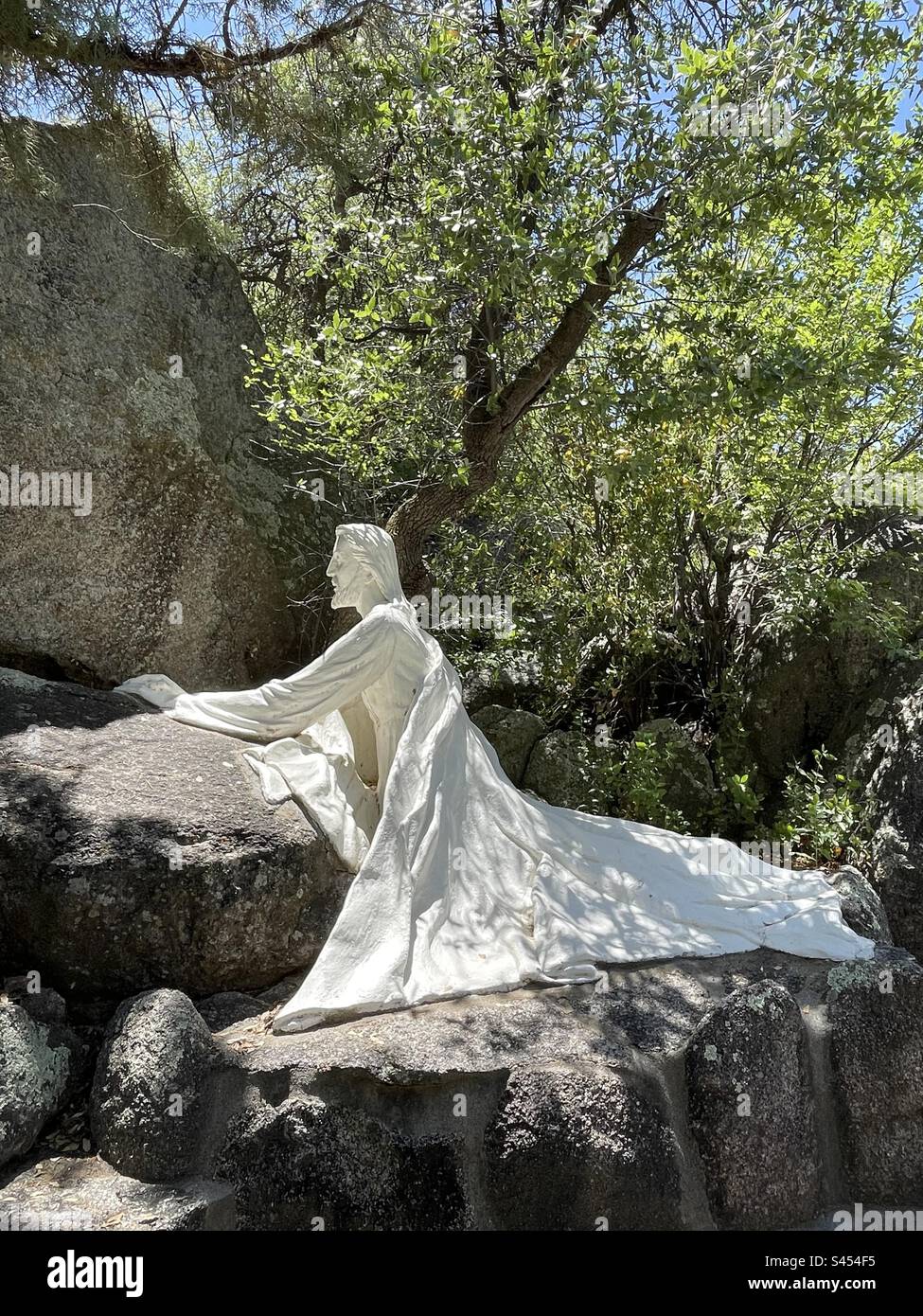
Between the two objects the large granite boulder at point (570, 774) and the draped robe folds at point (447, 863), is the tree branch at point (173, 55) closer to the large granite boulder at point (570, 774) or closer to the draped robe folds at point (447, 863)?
the draped robe folds at point (447, 863)

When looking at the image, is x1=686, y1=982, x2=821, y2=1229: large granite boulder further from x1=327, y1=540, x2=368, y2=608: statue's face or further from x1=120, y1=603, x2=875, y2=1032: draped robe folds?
x1=327, y1=540, x2=368, y2=608: statue's face

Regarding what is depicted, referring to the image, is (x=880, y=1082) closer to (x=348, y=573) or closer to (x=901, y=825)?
(x=901, y=825)

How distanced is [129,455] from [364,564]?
174 centimetres

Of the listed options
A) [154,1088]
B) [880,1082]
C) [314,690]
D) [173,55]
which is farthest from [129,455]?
[880,1082]

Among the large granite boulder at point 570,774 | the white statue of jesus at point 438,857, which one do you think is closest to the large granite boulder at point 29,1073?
the white statue of jesus at point 438,857

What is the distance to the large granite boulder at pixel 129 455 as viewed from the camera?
19.3 ft

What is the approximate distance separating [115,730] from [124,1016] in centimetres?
153

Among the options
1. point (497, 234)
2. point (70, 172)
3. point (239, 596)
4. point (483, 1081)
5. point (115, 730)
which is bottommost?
point (483, 1081)

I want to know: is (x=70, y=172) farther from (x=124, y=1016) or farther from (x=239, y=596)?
(x=124, y=1016)

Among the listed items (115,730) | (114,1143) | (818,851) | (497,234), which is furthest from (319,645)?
(114,1143)

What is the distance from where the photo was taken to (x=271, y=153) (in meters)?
5.20

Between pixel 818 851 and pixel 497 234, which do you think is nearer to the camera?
pixel 497 234

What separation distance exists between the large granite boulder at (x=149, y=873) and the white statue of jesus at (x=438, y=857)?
0.89ft

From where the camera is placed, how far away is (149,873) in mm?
4238
